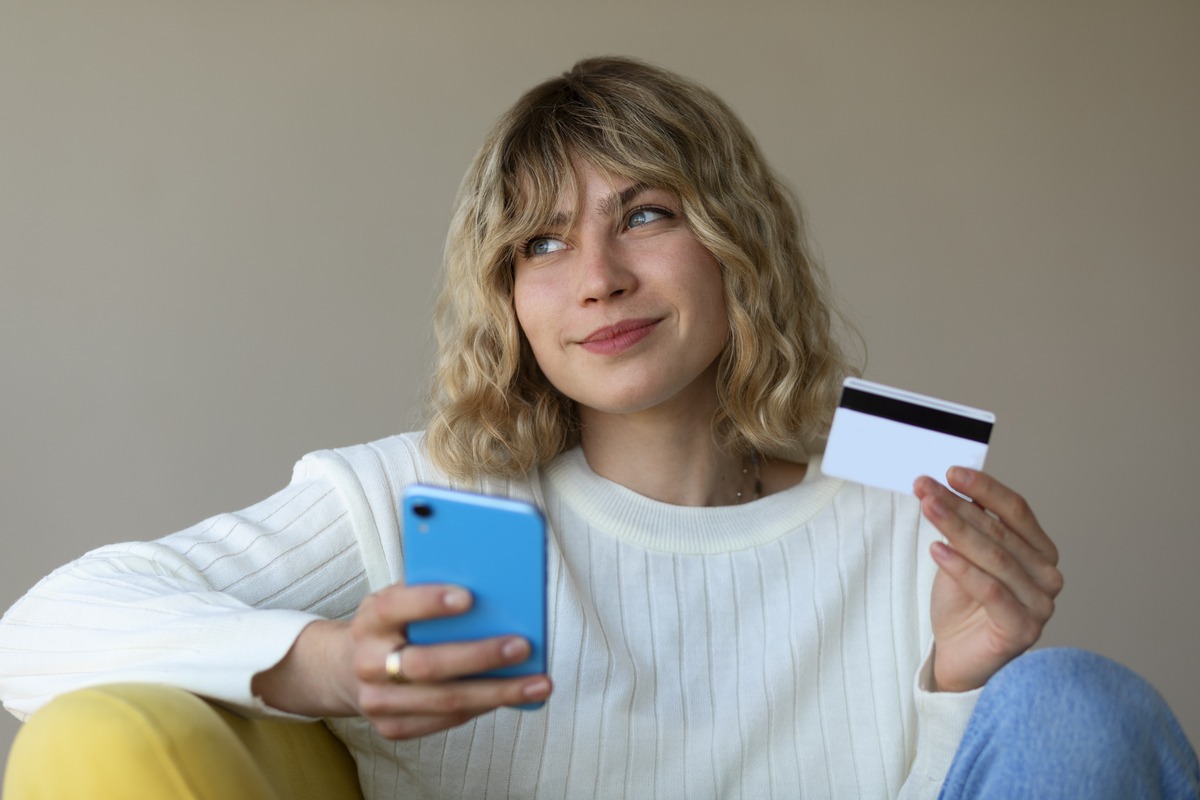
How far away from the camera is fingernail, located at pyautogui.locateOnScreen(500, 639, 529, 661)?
0.95 meters

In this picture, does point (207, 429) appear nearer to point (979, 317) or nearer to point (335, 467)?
point (335, 467)

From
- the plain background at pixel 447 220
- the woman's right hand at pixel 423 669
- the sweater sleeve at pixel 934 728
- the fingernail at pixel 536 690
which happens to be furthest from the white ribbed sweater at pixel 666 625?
the plain background at pixel 447 220

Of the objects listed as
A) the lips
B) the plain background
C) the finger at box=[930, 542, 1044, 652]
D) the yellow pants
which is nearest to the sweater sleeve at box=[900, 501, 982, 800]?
the finger at box=[930, 542, 1044, 652]

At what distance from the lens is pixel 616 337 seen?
1495mm

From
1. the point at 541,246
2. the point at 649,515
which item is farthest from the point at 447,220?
the point at 649,515

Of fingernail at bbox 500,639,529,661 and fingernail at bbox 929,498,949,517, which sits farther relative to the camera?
fingernail at bbox 929,498,949,517

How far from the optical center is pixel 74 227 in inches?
106

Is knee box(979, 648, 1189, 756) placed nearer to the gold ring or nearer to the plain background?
the gold ring

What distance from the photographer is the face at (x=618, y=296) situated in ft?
4.91

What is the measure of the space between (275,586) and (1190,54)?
8.78ft

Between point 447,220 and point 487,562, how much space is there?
6.39 feet

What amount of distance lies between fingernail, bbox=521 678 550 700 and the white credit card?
0.46 metres

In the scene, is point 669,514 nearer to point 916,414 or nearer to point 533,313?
point 533,313

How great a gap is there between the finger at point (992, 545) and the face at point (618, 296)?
42 cm
